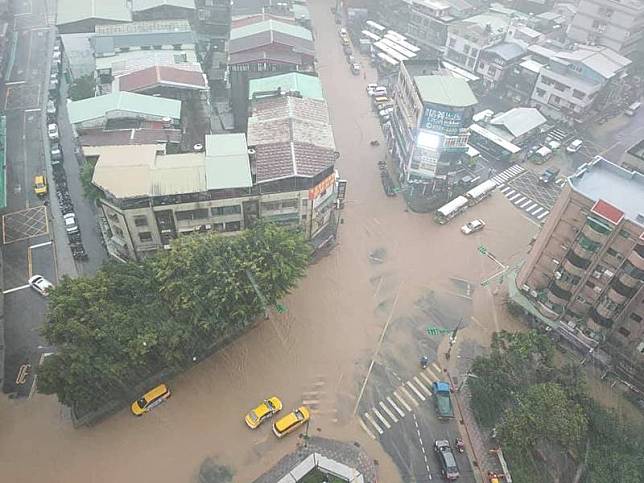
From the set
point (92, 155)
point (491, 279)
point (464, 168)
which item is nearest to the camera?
point (92, 155)

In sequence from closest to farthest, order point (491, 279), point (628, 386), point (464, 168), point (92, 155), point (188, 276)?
point (188, 276) → point (628, 386) → point (92, 155) → point (491, 279) → point (464, 168)

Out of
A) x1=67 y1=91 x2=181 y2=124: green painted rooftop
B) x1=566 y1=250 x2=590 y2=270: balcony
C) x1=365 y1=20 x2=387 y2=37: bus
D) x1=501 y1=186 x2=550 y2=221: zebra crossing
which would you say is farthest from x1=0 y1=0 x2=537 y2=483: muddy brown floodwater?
x1=365 y1=20 x2=387 y2=37: bus

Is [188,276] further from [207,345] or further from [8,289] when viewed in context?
[8,289]

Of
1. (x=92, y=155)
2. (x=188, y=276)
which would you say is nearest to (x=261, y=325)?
(x=188, y=276)

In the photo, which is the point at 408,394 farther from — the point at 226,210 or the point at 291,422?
the point at 226,210

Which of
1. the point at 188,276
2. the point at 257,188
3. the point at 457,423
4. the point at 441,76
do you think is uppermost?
the point at 441,76

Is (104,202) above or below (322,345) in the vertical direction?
above

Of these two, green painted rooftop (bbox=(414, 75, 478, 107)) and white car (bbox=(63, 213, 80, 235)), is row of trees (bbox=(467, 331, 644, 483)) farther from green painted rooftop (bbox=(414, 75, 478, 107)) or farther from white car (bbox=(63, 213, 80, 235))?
white car (bbox=(63, 213, 80, 235))

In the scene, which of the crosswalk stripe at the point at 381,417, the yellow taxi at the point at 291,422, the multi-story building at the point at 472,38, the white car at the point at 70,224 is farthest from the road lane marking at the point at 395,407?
the multi-story building at the point at 472,38
